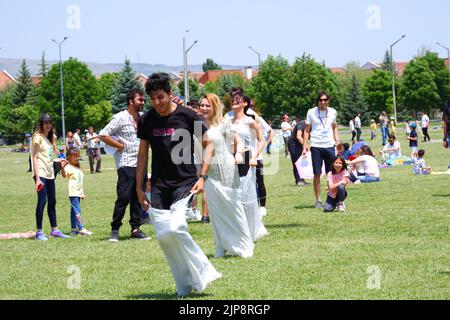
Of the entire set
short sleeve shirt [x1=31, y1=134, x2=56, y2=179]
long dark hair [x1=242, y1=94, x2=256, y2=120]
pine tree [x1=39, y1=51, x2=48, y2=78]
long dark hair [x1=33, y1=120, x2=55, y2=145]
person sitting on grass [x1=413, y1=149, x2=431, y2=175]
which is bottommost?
person sitting on grass [x1=413, y1=149, x2=431, y2=175]

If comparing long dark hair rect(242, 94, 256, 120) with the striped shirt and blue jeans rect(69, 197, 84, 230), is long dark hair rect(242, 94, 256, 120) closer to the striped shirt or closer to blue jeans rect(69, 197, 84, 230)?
→ the striped shirt

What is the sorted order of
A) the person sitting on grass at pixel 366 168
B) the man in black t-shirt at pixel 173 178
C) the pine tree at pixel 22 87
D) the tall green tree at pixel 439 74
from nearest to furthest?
the man in black t-shirt at pixel 173 178
the person sitting on grass at pixel 366 168
the tall green tree at pixel 439 74
the pine tree at pixel 22 87

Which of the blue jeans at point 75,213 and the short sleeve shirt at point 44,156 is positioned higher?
the short sleeve shirt at point 44,156

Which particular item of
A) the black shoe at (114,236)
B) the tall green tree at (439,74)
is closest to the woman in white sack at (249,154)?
the black shoe at (114,236)

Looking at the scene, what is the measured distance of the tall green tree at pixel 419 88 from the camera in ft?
373

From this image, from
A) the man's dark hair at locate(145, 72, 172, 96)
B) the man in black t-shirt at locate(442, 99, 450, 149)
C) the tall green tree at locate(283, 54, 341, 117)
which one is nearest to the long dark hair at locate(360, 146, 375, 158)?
the man in black t-shirt at locate(442, 99, 450, 149)

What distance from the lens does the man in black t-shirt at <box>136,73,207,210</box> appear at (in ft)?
26.8

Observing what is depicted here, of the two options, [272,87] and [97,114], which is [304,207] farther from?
[97,114]

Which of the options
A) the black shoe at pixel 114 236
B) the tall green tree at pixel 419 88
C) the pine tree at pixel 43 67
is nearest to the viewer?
the black shoe at pixel 114 236

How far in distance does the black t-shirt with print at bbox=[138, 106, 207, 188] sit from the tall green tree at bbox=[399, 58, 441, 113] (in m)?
108

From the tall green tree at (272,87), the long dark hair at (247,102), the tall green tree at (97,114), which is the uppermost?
the tall green tree at (272,87)

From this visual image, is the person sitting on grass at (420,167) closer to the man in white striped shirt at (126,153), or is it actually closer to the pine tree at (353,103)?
the man in white striped shirt at (126,153)

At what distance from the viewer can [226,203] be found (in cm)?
1026
